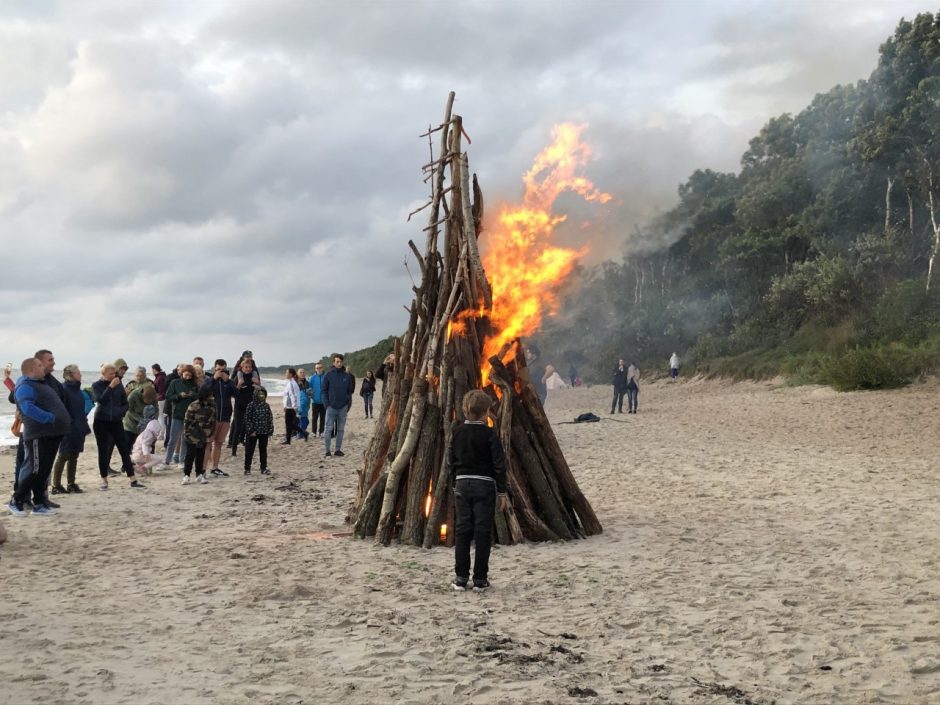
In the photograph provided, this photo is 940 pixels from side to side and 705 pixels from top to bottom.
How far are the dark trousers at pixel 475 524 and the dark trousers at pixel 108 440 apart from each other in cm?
708

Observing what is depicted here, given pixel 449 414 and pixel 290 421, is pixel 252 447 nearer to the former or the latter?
pixel 290 421

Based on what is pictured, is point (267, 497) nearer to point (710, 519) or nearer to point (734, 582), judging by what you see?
point (710, 519)

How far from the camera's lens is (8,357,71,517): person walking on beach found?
376 inches

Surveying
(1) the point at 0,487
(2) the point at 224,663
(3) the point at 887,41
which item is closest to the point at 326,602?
(2) the point at 224,663

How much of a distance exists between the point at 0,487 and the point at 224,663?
421 inches

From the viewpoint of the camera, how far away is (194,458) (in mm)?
12930

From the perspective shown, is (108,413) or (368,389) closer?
(108,413)

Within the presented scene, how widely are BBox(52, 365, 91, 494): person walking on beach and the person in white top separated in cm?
592

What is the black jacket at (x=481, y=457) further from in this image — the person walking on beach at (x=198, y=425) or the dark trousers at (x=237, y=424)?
the dark trousers at (x=237, y=424)

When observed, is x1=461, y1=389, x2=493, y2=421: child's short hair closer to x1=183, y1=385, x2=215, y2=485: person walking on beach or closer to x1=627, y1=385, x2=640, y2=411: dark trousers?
x1=183, y1=385, x2=215, y2=485: person walking on beach

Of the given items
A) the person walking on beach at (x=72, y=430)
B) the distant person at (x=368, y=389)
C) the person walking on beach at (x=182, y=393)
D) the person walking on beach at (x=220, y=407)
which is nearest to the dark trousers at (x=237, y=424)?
the person walking on beach at (x=220, y=407)

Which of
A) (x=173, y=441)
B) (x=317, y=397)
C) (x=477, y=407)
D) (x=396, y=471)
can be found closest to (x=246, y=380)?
(x=173, y=441)

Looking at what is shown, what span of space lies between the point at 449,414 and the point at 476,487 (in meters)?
1.59

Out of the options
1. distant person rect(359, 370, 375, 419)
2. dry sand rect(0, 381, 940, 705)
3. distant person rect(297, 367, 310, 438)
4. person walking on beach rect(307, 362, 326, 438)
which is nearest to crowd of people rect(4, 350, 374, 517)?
dry sand rect(0, 381, 940, 705)
